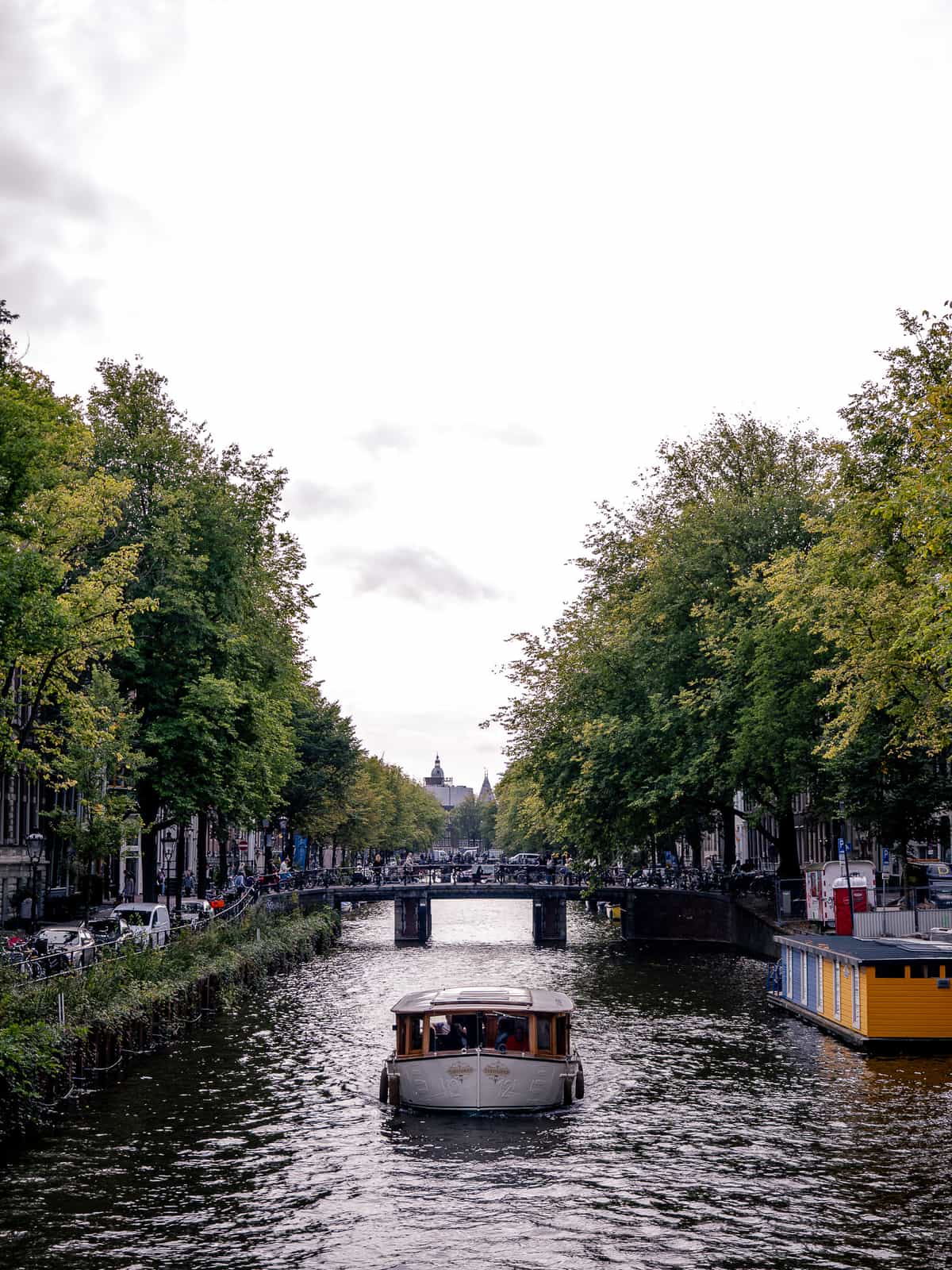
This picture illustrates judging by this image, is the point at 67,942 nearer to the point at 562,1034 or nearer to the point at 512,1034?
the point at 512,1034

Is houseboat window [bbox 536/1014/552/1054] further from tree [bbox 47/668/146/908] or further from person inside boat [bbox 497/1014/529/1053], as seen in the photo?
tree [bbox 47/668/146/908]

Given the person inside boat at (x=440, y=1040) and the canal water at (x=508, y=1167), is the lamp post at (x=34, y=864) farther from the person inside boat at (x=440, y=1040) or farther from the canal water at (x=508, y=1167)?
the person inside boat at (x=440, y=1040)

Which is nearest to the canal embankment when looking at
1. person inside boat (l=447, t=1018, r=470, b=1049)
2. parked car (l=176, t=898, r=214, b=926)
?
parked car (l=176, t=898, r=214, b=926)

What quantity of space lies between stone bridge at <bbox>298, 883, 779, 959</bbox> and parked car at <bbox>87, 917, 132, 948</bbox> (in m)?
27.9

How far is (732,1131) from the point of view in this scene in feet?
87.7

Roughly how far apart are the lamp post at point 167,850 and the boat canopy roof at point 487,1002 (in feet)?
150

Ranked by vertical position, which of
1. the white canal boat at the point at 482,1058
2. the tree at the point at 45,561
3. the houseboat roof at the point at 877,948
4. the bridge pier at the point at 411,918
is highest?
the tree at the point at 45,561

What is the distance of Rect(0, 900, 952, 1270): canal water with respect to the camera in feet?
64.0

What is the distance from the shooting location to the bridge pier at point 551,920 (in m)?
77.0

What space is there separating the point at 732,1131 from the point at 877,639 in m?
14.9

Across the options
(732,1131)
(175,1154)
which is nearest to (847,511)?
(732,1131)

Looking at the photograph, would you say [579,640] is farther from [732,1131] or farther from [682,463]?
[732,1131]

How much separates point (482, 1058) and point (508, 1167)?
13.6 feet

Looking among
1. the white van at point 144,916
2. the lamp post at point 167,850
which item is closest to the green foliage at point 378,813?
the lamp post at point 167,850
